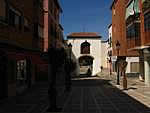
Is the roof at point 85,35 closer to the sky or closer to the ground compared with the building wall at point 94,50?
closer to the sky

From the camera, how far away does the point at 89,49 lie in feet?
167

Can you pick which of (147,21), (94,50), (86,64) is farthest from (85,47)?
(147,21)

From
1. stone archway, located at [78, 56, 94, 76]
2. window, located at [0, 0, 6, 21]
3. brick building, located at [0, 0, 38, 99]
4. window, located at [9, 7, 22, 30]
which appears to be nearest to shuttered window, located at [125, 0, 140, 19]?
brick building, located at [0, 0, 38, 99]

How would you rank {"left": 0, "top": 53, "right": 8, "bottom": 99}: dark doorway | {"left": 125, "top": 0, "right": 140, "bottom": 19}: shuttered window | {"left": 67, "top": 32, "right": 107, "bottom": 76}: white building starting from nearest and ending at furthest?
{"left": 0, "top": 53, "right": 8, "bottom": 99}: dark doorway → {"left": 125, "top": 0, "right": 140, "bottom": 19}: shuttered window → {"left": 67, "top": 32, "right": 107, "bottom": 76}: white building

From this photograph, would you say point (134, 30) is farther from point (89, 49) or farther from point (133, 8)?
point (89, 49)

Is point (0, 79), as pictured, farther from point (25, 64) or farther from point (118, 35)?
point (118, 35)

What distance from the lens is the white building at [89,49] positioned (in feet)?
164

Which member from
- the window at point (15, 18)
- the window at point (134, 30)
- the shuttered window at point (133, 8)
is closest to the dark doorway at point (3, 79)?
the window at point (15, 18)

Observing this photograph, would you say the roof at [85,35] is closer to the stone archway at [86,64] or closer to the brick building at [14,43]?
the stone archway at [86,64]

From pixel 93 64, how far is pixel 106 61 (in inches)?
216

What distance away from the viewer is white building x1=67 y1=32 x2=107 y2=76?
1964 inches

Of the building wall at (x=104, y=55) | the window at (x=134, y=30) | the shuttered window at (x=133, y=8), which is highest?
the shuttered window at (x=133, y=8)

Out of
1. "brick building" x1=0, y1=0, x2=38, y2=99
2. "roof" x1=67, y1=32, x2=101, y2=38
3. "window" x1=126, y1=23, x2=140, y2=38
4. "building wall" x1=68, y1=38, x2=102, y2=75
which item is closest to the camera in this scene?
"brick building" x1=0, y1=0, x2=38, y2=99

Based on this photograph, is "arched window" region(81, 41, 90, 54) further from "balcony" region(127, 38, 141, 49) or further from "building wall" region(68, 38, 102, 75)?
"balcony" region(127, 38, 141, 49)
